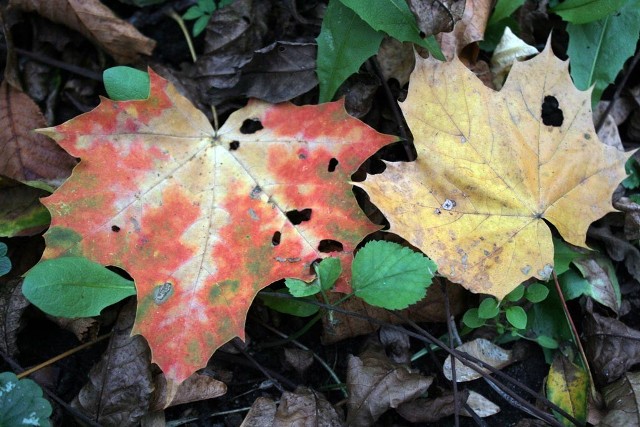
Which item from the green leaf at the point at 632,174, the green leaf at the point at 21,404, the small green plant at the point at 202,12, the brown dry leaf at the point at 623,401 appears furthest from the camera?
the small green plant at the point at 202,12

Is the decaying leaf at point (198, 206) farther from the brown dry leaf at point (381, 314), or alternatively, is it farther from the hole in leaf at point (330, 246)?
the brown dry leaf at point (381, 314)

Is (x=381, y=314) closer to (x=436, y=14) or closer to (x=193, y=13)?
(x=436, y=14)

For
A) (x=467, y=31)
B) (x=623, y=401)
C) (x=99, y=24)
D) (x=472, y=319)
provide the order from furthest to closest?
(x=99, y=24) < (x=467, y=31) < (x=472, y=319) < (x=623, y=401)

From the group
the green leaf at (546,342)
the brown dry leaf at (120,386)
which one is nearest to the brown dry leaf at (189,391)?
the brown dry leaf at (120,386)

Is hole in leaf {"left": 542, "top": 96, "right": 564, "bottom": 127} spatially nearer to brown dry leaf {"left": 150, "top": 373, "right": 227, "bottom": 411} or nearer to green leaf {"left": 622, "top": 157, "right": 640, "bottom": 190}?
green leaf {"left": 622, "top": 157, "right": 640, "bottom": 190}

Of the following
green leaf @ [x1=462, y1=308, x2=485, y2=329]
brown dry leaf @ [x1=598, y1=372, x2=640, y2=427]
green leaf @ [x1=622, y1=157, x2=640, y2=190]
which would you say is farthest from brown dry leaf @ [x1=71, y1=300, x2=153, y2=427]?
green leaf @ [x1=622, y1=157, x2=640, y2=190]

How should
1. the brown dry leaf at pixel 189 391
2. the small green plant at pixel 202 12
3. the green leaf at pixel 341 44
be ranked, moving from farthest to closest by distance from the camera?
the small green plant at pixel 202 12
the green leaf at pixel 341 44
the brown dry leaf at pixel 189 391

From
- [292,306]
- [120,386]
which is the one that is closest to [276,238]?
[292,306]
